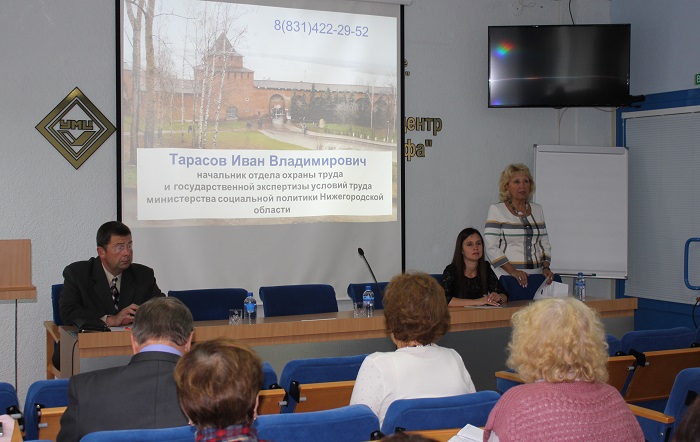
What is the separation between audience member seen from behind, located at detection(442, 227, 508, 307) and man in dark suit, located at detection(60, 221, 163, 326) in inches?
82.1

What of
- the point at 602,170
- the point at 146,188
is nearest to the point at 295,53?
the point at 146,188

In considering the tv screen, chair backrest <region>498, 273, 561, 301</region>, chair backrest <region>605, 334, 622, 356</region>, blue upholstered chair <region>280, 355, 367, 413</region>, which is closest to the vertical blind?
the tv screen

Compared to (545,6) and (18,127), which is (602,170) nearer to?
(545,6)

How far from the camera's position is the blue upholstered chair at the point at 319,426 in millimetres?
2170

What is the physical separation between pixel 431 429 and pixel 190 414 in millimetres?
927

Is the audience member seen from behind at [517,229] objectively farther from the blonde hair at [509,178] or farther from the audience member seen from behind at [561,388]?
the audience member seen from behind at [561,388]

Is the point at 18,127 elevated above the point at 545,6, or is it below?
below

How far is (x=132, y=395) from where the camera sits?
7.82 ft

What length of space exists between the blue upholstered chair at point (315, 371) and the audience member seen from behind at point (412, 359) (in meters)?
0.37

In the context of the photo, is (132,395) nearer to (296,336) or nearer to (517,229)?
(296,336)

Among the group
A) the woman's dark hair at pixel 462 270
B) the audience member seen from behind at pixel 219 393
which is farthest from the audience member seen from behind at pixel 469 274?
the audience member seen from behind at pixel 219 393

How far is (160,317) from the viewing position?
2.56 metres

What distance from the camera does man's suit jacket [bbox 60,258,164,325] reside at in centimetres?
459

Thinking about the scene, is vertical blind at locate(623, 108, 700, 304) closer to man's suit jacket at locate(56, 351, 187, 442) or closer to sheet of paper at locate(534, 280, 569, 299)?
sheet of paper at locate(534, 280, 569, 299)
